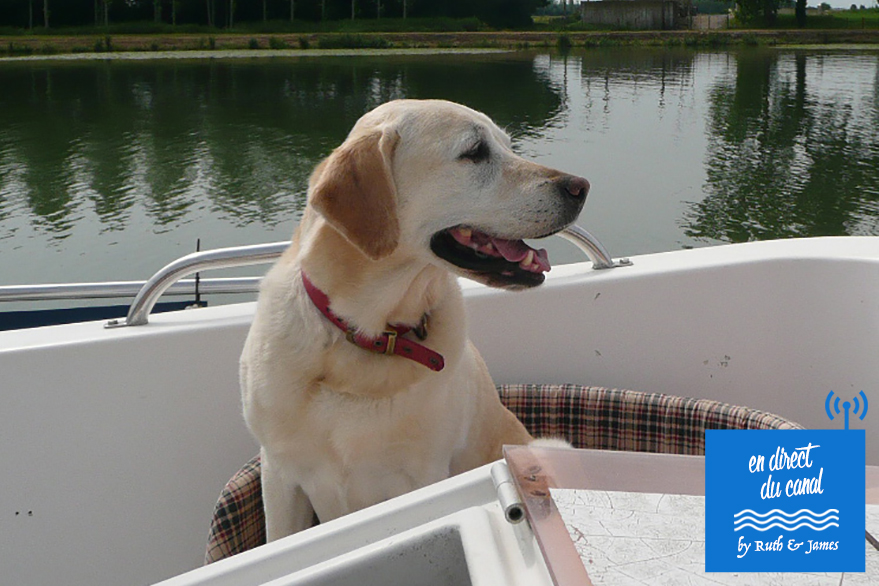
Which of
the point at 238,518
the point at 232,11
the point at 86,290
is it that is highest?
the point at 232,11

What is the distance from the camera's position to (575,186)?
57.3 inches

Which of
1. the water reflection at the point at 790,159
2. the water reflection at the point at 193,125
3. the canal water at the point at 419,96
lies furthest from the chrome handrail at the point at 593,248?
the water reflection at the point at 193,125

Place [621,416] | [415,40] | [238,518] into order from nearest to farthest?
1. [238,518]
2. [621,416]
3. [415,40]

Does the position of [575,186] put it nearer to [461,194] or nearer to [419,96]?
[461,194]

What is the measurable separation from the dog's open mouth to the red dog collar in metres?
0.16

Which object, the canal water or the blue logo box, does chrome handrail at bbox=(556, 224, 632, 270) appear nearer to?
the blue logo box

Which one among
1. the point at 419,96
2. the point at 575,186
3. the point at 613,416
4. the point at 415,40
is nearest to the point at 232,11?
the point at 415,40

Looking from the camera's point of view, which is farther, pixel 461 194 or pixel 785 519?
pixel 461 194

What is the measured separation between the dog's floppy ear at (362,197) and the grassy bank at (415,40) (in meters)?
29.6

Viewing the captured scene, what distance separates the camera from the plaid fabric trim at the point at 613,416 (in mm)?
1861

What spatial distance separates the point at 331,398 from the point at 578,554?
0.86 m

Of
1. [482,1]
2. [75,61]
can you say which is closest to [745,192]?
[482,1]

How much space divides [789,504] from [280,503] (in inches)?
44.4

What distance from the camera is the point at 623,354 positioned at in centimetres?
208
